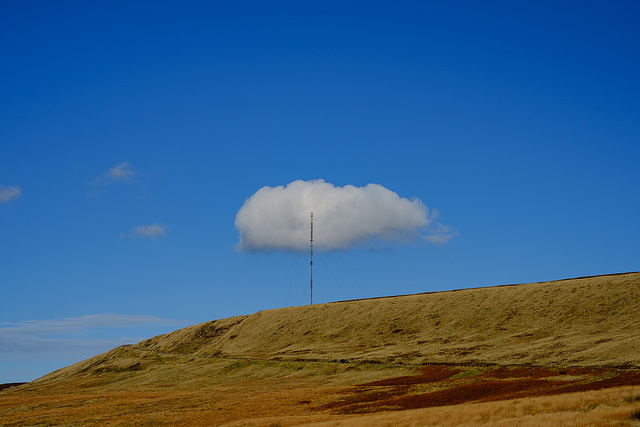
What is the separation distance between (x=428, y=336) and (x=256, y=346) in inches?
1887

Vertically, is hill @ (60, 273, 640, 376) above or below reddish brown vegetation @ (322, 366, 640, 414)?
above

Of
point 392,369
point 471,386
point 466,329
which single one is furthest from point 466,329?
point 471,386

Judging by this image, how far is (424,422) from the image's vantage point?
113ft

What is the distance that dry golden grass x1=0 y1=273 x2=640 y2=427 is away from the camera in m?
40.1

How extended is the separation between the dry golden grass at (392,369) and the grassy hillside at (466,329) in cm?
46

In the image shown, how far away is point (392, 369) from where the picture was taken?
83.4 m

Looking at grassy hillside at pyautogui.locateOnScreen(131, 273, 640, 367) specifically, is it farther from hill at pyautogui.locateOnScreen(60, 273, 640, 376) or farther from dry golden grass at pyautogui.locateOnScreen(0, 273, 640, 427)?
dry golden grass at pyautogui.locateOnScreen(0, 273, 640, 427)

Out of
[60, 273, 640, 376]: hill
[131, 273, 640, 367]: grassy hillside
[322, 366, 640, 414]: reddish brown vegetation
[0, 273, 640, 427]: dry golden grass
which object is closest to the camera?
[0, 273, 640, 427]: dry golden grass

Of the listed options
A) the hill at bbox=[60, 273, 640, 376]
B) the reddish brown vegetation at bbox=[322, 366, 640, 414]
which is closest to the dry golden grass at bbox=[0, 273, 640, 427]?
the reddish brown vegetation at bbox=[322, 366, 640, 414]

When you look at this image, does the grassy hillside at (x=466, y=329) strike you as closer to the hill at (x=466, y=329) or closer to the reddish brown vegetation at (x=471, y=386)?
the hill at (x=466, y=329)

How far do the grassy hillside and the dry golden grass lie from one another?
457mm

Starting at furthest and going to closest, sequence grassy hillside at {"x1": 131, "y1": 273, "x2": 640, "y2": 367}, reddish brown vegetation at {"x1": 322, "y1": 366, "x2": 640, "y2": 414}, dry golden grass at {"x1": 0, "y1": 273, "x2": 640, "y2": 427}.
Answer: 1. grassy hillside at {"x1": 131, "y1": 273, "x2": 640, "y2": 367}
2. reddish brown vegetation at {"x1": 322, "y1": 366, "x2": 640, "y2": 414}
3. dry golden grass at {"x1": 0, "y1": 273, "x2": 640, "y2": 427}

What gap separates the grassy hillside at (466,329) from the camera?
3184 inches

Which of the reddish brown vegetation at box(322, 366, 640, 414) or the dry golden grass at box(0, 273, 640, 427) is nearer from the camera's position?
the dry golden grass at box(0, 273, 640, 427)
